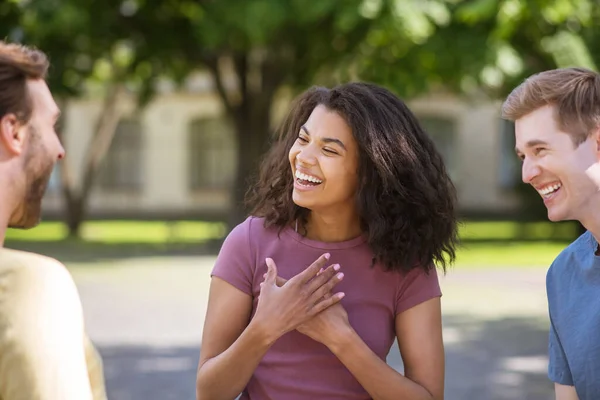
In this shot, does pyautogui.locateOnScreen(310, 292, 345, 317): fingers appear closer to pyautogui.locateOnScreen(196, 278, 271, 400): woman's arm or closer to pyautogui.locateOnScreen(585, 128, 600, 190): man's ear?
pyautogui.locateOnScreen(196, 278, 271, 400): woman's arm

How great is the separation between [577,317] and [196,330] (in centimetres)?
730

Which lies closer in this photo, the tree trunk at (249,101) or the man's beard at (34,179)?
the man's beard at (34,179)

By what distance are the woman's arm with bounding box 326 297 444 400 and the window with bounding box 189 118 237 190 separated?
3393 centimetres

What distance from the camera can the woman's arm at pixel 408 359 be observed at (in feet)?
8.63

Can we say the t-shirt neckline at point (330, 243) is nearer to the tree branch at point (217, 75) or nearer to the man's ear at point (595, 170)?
the man's ear at point (595, 170)

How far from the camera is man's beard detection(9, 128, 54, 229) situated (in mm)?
1777

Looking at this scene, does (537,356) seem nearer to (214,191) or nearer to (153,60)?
(153,60)

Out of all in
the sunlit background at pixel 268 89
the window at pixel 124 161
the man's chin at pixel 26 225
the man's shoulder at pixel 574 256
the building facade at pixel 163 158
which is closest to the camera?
the man's chin at pixel 26 225

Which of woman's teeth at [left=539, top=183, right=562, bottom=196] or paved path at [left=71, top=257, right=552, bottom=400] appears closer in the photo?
woman's teeth at [left=539, top=183, right=562, bottom=196]

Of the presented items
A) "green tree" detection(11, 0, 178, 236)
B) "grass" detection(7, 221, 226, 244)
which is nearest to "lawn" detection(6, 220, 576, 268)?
"grass" detection(7, 221, 226, 244)

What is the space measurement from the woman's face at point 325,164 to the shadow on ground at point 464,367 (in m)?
3.69

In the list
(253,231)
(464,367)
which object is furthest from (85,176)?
(253,231)

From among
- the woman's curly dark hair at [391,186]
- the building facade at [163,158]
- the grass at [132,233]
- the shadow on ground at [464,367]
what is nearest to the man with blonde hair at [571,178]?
the woman's curly dark hair at [391,186]

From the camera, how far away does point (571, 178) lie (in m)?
2.57
